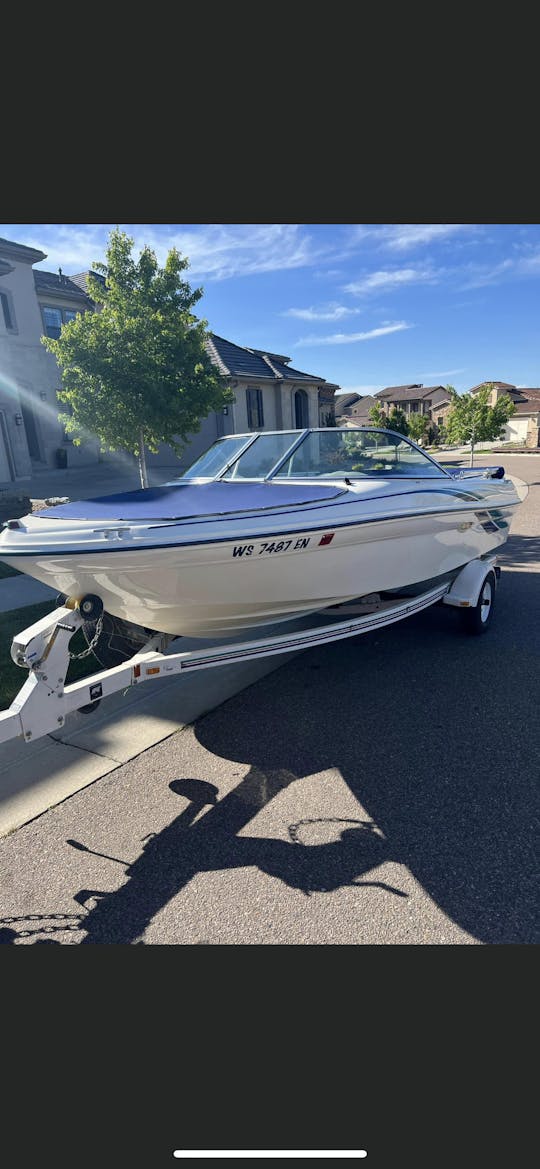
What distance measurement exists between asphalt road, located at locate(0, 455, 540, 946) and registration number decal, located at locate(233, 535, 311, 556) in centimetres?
119

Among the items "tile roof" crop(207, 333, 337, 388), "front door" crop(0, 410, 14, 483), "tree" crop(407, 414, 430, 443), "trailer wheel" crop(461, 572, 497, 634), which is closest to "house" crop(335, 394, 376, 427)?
"tree" crop(407, 414, 430, 443)

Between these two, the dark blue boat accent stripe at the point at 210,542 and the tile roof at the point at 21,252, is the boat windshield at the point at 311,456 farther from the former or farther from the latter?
the tile roof at the point at 21,252

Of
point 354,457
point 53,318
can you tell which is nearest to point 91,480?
point 53,318

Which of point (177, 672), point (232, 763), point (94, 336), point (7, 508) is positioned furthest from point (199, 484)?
point (7, 508)

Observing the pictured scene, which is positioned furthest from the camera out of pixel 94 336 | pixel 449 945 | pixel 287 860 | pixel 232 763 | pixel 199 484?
pixel 94 336

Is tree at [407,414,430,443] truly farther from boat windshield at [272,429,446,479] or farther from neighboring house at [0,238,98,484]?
boat windshield at [272,429,446,479]

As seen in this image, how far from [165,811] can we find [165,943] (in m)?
0.79

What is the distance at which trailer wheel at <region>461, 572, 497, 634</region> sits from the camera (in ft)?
16.7

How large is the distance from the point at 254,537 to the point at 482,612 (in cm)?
295

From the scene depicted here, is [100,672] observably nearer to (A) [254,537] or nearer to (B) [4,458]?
(A) [254,537]

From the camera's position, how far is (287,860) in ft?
8.52

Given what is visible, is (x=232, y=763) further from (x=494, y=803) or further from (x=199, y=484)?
(x=199, y=484)

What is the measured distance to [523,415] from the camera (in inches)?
2088

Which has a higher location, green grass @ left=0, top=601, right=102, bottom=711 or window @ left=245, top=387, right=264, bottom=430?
window @ left=245, top=387, right=264, bottom=430
